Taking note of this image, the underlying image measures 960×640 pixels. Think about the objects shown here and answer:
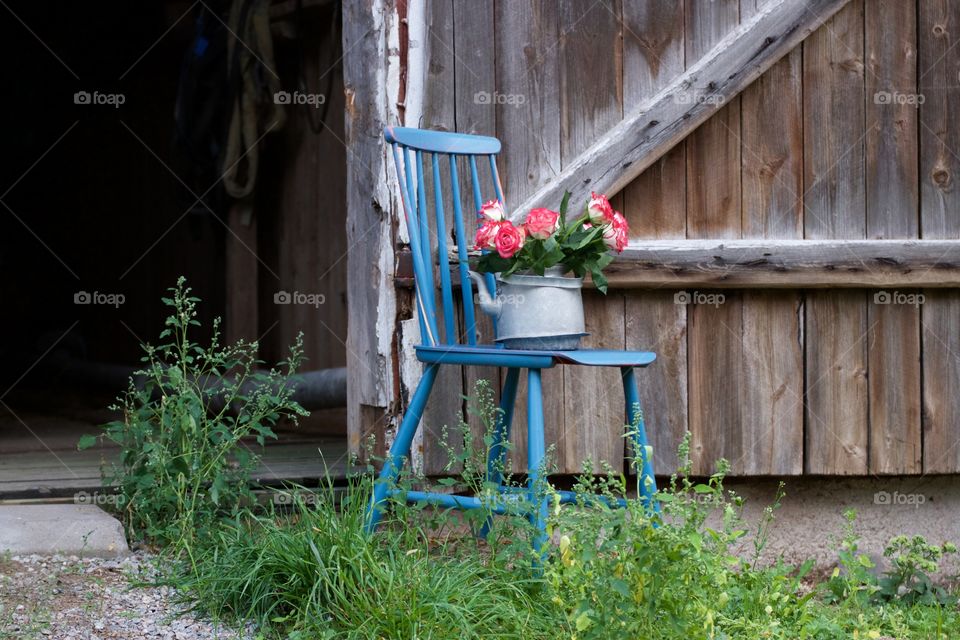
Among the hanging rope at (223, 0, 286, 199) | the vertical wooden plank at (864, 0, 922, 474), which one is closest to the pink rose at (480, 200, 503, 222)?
the vertical wooden plank at (864, 0, 922, 474)

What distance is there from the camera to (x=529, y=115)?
3365mm

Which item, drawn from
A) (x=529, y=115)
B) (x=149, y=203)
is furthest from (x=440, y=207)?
(x=149, y=203)

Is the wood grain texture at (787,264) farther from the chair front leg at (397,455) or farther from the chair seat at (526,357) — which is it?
the chair front leg at (397,455)

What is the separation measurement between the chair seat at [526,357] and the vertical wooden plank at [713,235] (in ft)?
2.51

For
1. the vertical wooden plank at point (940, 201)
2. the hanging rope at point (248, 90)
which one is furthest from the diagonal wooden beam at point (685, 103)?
the hanging rope at point (248, 90)

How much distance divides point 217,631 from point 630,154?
188cm

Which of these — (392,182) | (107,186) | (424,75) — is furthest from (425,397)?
(107,186)

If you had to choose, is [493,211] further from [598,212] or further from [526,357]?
[526,357]

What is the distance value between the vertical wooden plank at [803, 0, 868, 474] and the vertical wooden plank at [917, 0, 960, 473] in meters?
0.22

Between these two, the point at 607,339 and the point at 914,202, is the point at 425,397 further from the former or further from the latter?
the point at 914,202

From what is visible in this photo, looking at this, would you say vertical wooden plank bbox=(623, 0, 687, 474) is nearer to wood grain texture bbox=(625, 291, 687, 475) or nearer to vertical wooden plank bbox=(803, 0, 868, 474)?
→ wood grain texture bbox=(625, 291, 687, 475)

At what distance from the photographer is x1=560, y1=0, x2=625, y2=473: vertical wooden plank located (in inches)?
133

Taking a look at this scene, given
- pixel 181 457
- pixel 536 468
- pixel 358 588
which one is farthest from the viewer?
pixel 181 457

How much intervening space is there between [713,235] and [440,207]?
0.98 meters
